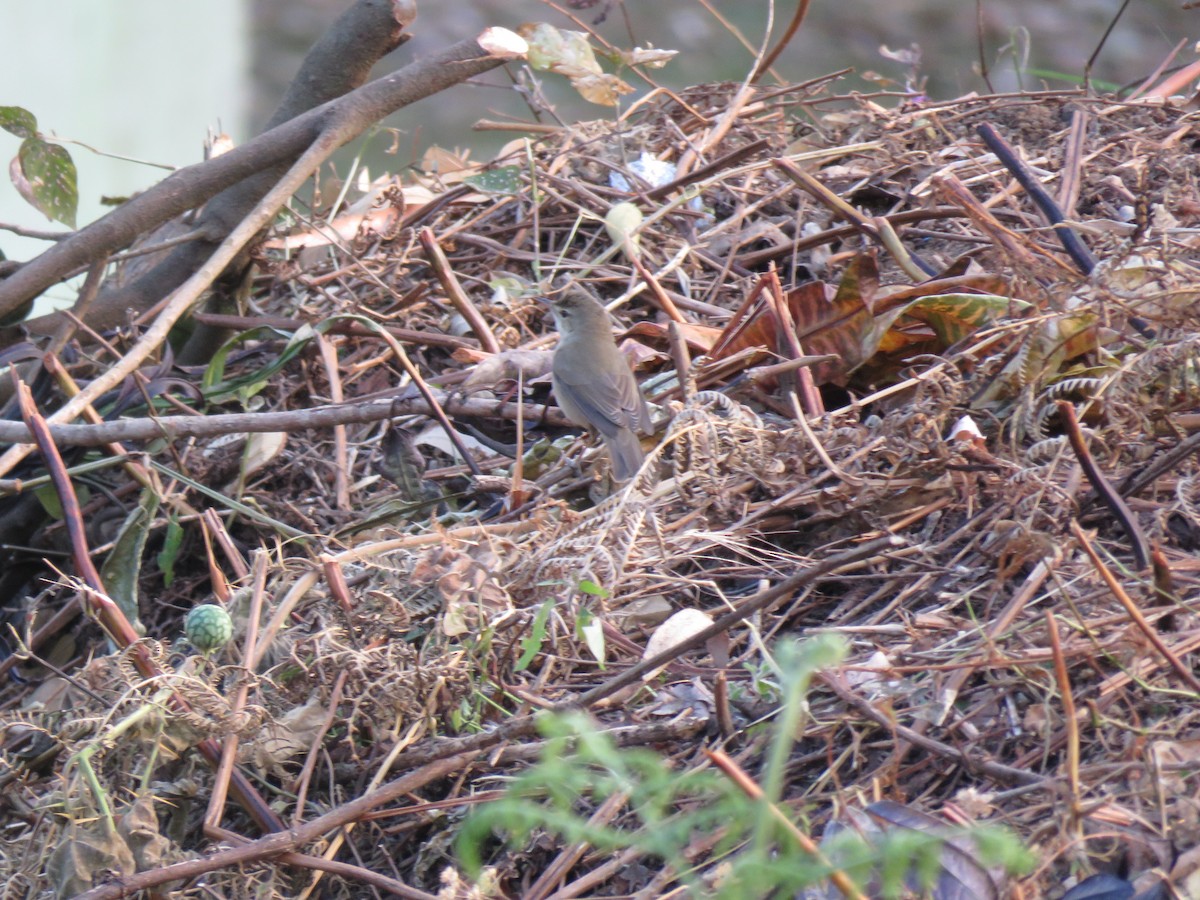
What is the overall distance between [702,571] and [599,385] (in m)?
0.82

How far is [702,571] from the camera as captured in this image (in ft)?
7.23

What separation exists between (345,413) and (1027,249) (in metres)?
1.42

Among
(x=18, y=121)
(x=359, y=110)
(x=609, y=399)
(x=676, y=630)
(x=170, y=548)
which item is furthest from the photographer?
(x=18, y=121)

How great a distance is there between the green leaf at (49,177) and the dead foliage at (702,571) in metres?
0.60

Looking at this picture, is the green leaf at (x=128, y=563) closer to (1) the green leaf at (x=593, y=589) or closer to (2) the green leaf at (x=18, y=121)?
(1) the green leaf at (x=593, y=589)

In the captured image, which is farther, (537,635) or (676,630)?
(676,630)

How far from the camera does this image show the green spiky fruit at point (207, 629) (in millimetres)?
1952

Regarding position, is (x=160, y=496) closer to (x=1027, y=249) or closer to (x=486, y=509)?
(x=486, y=509)

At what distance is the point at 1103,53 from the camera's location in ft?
15.9

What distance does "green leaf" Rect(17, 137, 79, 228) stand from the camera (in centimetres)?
A: 328

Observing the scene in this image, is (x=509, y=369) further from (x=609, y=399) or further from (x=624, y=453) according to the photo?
(x=624, y=453)

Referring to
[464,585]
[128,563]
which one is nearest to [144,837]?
[464,585]

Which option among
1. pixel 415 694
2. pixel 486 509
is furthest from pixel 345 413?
pixel 415 694

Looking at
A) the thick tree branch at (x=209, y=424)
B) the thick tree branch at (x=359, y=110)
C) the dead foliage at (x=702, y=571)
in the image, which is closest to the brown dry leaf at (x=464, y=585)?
the dead foliage at (x=702, y=571)
